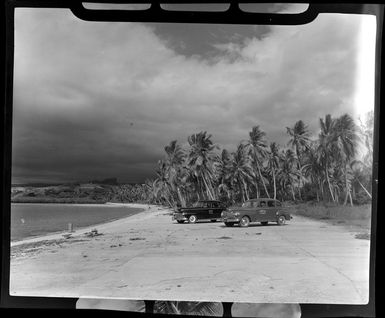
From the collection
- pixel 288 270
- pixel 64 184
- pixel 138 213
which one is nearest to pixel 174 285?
pixel 138 213

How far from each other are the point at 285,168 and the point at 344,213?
409 mm

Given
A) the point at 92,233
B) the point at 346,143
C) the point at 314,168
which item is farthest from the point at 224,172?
the point at 92,233

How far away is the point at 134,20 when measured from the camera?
2428 mm

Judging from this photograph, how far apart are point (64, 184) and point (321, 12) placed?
1689mm

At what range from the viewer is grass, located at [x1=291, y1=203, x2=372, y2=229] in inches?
93.2

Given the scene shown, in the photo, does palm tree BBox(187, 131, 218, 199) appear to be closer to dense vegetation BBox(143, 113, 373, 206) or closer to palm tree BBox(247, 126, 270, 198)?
dense vegetation BBox(143, 113, 373, 206)

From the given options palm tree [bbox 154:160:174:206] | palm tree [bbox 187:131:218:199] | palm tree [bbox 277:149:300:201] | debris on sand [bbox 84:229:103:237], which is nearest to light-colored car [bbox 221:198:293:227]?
palm tree [bbox 277:149:300:201]

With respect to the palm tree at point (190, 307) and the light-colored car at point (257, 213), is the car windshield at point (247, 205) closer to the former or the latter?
the light-colored car at point (257, 213)

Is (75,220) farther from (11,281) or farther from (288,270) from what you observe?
(288,270)

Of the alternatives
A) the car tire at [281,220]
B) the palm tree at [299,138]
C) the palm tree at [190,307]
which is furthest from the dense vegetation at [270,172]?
the palm tree at [190,307]

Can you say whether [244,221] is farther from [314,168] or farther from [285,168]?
[314,168]

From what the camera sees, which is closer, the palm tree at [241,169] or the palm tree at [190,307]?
the palm tree at [241,169]

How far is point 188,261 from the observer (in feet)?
7.86

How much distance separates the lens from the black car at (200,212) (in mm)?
2381
